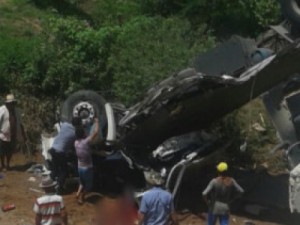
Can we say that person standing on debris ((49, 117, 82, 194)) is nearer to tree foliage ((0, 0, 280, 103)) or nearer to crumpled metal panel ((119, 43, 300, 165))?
crumpled metal panel ((119, 43, 300, 165))

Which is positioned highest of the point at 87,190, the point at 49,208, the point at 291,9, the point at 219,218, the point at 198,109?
the point at 291,9

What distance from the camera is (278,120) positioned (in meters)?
11.9

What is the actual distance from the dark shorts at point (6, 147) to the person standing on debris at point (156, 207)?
4743mm

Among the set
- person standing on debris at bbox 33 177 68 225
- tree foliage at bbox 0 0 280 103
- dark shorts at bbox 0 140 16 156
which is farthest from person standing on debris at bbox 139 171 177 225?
tree foliage at bbox 0 0 280 103

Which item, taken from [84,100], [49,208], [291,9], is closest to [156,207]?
[49,208]

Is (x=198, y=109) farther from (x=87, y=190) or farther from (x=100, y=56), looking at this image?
(x=100, y=56)

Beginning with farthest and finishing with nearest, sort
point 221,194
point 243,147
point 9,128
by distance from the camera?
1. point 243,147
2. point 9,128
3. point 221,194

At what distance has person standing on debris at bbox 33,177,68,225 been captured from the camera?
Answer: 8.23m

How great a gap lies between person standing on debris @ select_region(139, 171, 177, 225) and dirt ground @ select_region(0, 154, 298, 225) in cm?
232

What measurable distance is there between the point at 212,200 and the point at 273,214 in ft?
6.86

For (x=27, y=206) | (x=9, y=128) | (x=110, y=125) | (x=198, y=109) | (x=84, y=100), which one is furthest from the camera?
(x=9, y=128)

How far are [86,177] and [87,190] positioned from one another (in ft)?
0.93

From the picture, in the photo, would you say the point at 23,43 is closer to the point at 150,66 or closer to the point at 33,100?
the point at 33,100

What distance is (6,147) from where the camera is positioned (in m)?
13.0
